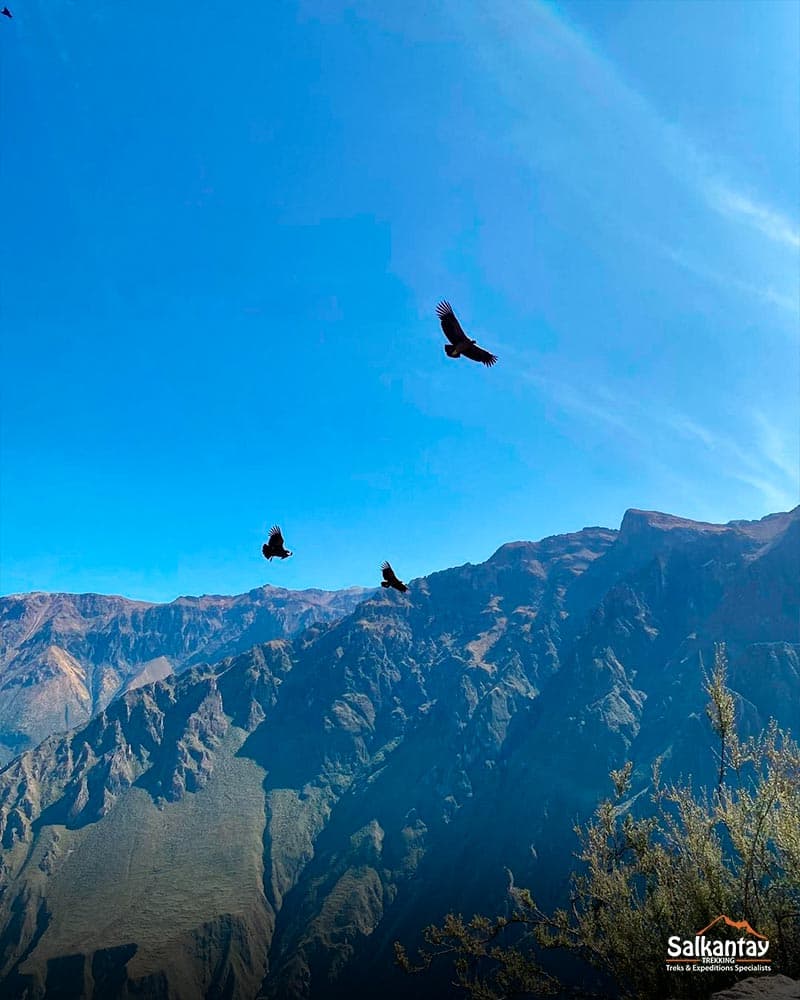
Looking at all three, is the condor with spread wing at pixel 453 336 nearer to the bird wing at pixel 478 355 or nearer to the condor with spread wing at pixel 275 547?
the bird wing at pixel 478 355

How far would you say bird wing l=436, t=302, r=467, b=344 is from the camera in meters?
14.8

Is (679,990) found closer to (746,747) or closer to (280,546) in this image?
(746,747)

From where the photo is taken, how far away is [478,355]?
15609mm

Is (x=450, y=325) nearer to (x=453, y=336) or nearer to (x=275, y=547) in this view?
(x=453, y=336)

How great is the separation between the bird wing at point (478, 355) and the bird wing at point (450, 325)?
337 millimetres

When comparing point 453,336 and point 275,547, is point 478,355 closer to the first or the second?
point 453,336

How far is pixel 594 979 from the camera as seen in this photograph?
150 m

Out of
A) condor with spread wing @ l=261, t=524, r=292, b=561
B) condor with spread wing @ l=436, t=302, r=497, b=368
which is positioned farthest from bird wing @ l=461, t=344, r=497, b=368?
condor with spread wing @ l=261, t=524, r=292, b=561

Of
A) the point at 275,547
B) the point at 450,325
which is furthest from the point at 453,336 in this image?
the point at 275,547

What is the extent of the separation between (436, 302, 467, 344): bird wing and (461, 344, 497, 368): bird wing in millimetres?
337

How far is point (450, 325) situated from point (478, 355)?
1289 millimetres

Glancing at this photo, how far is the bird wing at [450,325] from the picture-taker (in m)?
14.8

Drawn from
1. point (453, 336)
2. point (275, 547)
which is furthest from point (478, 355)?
point (275, 547)

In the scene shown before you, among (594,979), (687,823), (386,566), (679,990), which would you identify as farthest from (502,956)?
(594,979)
